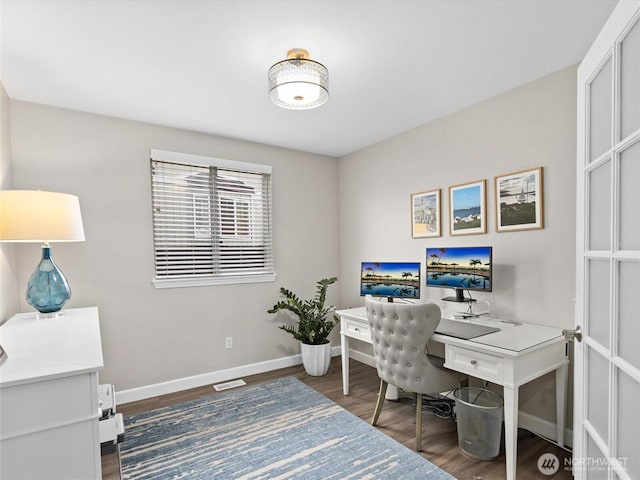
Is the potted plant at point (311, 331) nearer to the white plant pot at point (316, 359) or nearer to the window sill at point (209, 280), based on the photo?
the white plant pot at point (316, 359)

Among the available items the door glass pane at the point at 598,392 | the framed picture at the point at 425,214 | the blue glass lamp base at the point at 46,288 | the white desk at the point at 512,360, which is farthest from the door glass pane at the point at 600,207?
the blue glass lamp base at the point at 46,288

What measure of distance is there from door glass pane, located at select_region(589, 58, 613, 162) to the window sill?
296 cm

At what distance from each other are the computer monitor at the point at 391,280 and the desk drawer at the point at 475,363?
739 millimetres

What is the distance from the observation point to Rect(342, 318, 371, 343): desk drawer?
110 inches

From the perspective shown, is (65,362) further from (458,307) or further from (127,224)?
(458,307)

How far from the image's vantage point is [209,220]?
11.0ft

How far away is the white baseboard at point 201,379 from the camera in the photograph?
293cm

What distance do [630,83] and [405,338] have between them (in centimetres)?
168

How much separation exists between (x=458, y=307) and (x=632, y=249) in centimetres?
200

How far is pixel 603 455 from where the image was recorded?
3.53ft

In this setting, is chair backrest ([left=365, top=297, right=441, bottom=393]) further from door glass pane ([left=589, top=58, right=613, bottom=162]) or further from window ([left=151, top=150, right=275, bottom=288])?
window ([left=151, top=150, right=275, bottom=288])

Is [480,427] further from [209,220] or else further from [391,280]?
[209,220]

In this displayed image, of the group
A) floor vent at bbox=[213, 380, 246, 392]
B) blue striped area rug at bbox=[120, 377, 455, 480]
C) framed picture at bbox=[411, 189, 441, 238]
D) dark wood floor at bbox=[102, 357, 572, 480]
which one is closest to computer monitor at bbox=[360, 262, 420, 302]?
framed picture at bbox=[411, 189, 441, 238]

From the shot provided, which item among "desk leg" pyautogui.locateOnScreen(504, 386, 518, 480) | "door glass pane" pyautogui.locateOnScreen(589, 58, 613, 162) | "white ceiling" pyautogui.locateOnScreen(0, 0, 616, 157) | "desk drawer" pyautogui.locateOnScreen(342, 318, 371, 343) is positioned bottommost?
"desk leg" pyautogui.locateOnScreen(504, 386, 518, 480)
